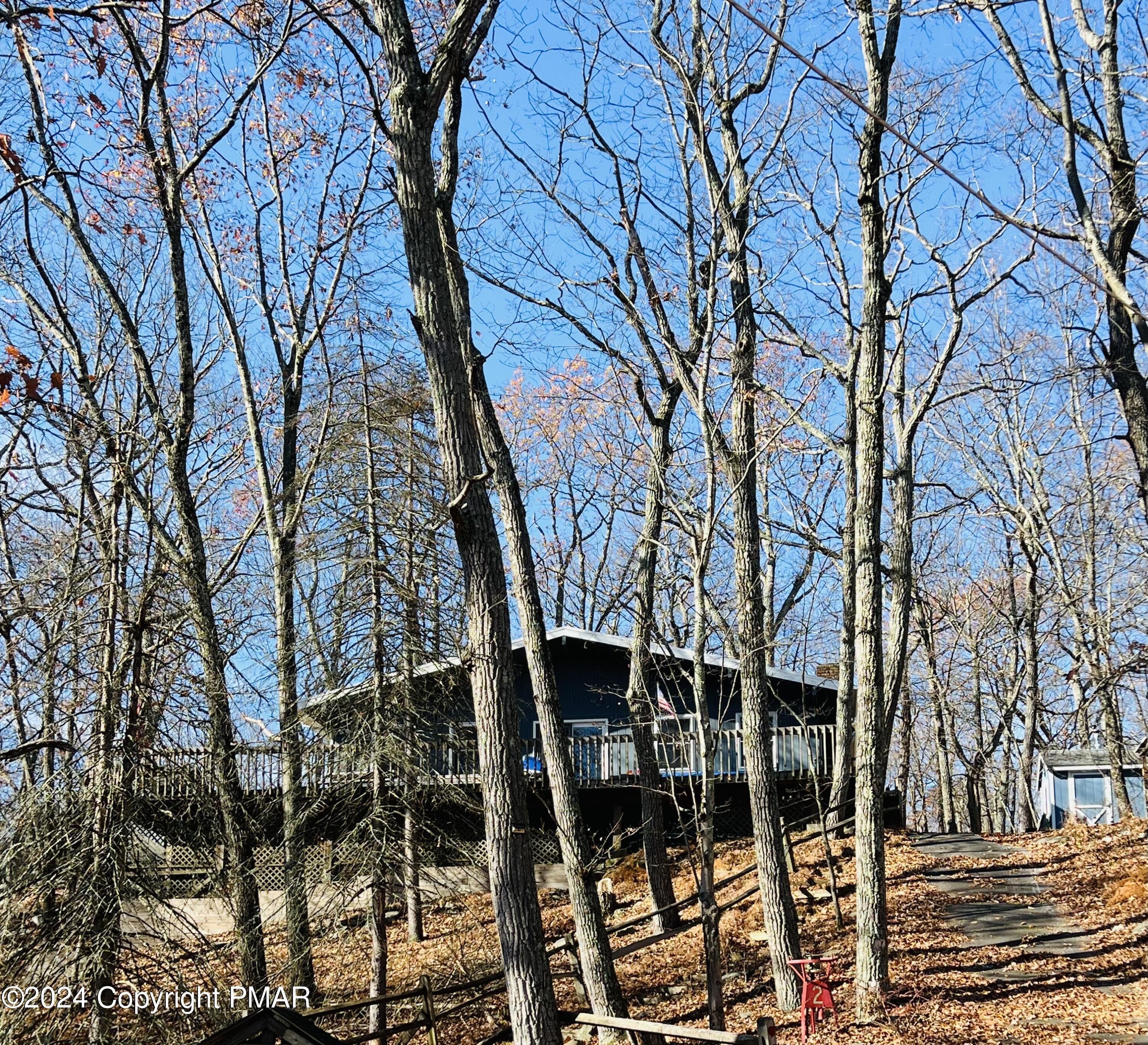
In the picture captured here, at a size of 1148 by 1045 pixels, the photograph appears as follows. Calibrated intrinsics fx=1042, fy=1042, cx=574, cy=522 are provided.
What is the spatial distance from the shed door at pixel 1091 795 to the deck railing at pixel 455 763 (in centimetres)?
739

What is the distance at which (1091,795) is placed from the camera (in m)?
26.0

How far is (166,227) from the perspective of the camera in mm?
13000

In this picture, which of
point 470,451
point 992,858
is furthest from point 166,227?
point 992,858

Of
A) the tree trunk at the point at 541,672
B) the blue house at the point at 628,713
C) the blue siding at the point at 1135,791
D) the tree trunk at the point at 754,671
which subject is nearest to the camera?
the tree trunk at the point at 541,672

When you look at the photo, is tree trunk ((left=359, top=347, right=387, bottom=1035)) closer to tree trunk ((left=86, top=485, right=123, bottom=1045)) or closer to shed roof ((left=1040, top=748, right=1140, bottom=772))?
tree trunk ((left=86, top=485, right=123, bottom=1045))

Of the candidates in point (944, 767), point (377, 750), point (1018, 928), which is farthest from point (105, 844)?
point (944, 767)

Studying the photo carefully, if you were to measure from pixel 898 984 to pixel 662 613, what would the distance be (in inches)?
188

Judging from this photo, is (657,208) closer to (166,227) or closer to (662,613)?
(662,613)

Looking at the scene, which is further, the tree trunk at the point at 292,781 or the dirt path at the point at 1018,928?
the tree trunk at the point at 292,781

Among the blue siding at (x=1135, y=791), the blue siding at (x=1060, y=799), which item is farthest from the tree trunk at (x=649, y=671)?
the blue siding at (x=1060, y=799)

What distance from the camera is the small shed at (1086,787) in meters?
25.2

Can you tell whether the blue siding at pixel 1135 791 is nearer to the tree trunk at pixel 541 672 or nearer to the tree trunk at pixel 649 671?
the tree trunk at pixel 649 671

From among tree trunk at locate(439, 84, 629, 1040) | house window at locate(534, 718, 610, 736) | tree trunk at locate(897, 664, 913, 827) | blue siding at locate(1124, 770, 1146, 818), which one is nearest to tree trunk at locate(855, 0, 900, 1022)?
tree trunk at locate(439, 84, 629, 1040)

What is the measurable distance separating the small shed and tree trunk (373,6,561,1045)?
830 inches
